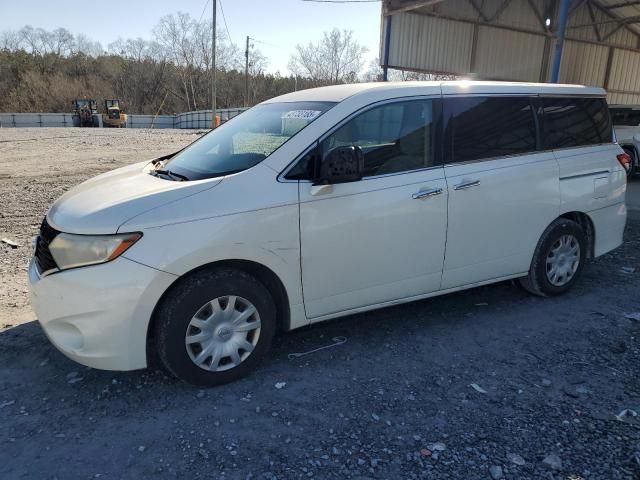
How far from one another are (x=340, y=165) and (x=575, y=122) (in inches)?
106

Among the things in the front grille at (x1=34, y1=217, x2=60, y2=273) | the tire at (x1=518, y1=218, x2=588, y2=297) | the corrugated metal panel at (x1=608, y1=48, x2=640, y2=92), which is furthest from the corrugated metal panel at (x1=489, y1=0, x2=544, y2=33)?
the front grille at (x1=34, y1=217, x2=60, y2=273)

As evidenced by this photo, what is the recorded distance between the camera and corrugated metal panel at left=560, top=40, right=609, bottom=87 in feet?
70.2

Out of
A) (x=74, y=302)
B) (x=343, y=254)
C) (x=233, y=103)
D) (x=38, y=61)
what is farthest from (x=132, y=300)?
(x=38, y=61)

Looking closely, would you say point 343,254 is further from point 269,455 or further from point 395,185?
point 269,455

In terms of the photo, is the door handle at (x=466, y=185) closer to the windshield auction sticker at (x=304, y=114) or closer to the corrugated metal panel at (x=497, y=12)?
the windshield auction sticker at (x=304, y=114)

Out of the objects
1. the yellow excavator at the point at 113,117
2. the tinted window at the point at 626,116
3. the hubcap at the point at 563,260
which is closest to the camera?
the hubcap at the point at 563,260

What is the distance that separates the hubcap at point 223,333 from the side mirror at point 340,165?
0.95 meters

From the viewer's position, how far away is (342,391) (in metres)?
3.17

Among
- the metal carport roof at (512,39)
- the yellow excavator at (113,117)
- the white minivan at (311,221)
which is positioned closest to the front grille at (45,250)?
the white minivan at (311,221)

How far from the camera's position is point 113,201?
9.97 feet

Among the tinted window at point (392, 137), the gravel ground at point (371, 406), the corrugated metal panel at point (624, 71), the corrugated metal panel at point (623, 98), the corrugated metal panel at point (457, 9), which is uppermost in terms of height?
the corrugated metal panel at point (457, 9)

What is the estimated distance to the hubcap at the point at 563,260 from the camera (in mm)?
4578

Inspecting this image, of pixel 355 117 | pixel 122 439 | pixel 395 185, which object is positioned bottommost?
pixel 122 439

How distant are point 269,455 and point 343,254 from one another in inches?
53.4
